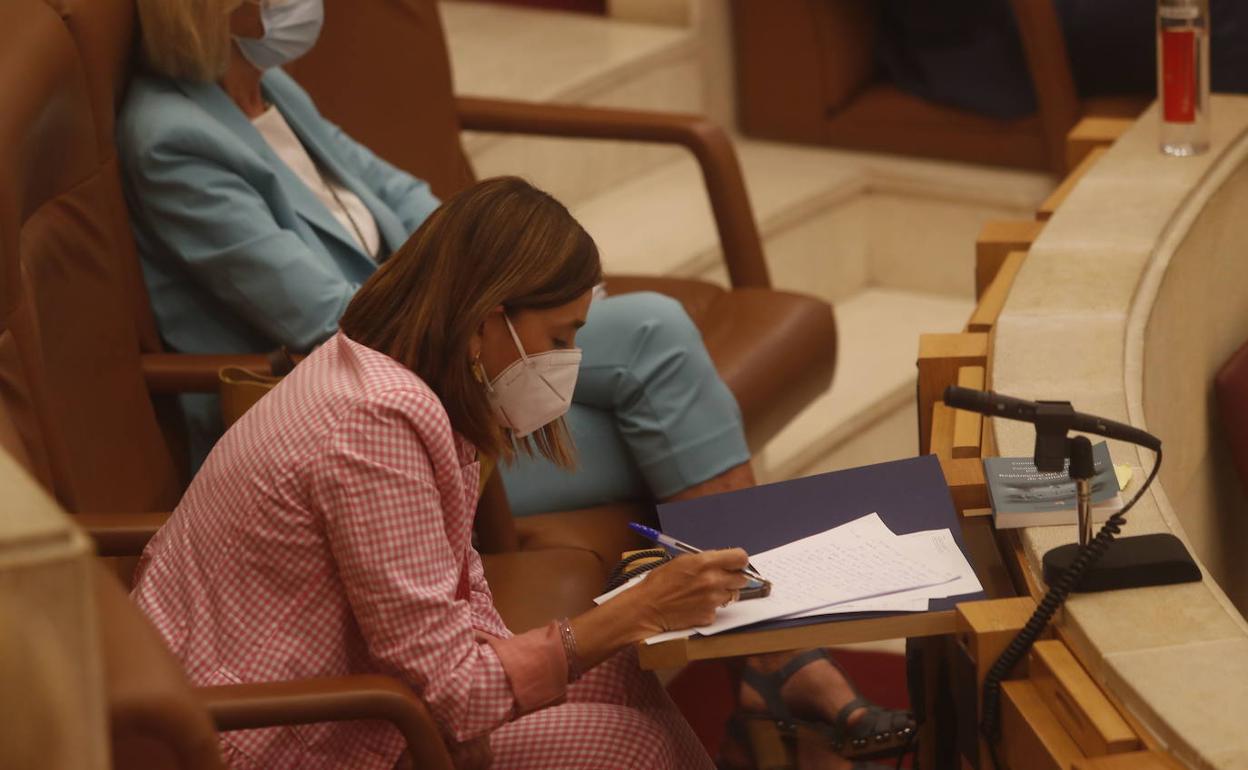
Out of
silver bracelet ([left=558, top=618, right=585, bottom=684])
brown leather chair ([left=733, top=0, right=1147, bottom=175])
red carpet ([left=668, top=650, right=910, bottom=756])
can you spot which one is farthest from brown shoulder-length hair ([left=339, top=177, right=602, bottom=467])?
brown leather chair ([left=733, top=0, right=1147, bottom=175])

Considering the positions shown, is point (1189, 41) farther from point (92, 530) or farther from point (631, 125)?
point (92, 530)

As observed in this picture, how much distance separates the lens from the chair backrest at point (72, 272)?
1.75 m

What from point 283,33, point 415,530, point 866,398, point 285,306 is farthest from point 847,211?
point 415,530

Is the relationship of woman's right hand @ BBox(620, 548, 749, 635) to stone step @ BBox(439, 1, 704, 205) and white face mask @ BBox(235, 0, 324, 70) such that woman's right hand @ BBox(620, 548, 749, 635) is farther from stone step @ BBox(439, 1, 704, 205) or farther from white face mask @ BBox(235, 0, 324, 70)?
stone step @ BBox(439, 1, 704, 205)

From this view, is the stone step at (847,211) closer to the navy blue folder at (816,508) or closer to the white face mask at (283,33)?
the white face mask at (283,33)

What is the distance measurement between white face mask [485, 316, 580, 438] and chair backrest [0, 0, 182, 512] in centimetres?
46

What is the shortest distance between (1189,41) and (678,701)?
46.4 inches

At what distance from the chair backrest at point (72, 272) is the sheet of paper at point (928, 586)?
0.81 m

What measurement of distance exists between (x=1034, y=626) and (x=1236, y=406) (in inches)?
39.5

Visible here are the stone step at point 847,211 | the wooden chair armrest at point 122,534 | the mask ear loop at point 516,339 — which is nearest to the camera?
the mask ear loop at point 516,339

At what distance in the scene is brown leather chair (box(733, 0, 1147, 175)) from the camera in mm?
3766

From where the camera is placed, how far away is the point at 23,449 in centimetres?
169

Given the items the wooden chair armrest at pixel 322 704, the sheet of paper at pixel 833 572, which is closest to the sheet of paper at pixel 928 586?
the sheet of paper at pixel 833 572

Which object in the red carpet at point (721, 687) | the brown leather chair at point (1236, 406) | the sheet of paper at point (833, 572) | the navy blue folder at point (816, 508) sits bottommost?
the red carpet at point (721, 687)
